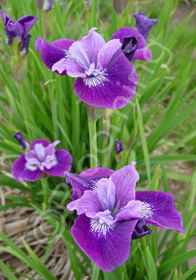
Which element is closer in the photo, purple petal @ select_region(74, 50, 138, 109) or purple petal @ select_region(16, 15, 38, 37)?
purple petal @ select_region(74, 50, 138, 109)

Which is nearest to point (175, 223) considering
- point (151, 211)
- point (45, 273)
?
point (151, 211)

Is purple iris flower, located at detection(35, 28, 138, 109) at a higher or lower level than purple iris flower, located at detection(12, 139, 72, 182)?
higher

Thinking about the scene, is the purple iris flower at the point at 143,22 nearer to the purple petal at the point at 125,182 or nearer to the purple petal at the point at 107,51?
the purple petal at the point at 107,51

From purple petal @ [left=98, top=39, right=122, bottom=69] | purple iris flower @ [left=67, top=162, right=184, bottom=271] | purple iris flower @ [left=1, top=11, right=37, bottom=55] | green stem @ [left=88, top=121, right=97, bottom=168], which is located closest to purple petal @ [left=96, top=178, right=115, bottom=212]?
purple iris flower @ [left=67, top=162, right=184, bottom=271]

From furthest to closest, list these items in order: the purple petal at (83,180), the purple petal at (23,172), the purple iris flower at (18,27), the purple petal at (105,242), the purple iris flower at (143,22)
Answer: the purple petal at (23,172), the purple iris flower at (143,22), the purple iris flower at (18,27), the purple petal at (83,180), the purple petal at (105,242)

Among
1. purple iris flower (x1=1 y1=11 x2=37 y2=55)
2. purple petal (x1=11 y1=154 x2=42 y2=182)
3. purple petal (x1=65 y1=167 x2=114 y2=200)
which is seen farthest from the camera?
purple petal (x1=11 y1=154 x2=42 y2=182)

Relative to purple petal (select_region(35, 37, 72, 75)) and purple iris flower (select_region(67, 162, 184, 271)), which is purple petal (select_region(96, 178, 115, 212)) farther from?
purple petal (select_region(35, 37, 72, 75))

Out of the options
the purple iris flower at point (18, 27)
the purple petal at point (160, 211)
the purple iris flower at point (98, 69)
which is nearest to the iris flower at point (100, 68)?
the purple iris flower at point (98, 69)

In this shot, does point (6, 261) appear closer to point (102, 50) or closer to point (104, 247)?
point (104, 247)
